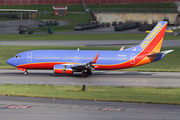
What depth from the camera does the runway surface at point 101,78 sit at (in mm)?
42375

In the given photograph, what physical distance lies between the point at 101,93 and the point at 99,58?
1187 centimetres

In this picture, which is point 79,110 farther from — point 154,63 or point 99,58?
point 154,63

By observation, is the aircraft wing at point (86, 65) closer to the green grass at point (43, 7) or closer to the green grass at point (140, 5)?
the green grass at point (43, 7)

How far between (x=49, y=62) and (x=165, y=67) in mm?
22353

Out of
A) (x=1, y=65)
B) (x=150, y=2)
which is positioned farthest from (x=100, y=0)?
(x=1, y=65)

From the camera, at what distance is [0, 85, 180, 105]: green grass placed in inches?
1291

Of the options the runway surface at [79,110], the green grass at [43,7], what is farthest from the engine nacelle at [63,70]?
the green grass at [43,7]

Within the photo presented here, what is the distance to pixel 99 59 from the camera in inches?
1841

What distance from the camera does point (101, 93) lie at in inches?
1404

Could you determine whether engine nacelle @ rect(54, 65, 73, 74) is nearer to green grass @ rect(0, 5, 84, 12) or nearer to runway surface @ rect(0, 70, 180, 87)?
runway surface @ rect(0, 70, 180, 87)

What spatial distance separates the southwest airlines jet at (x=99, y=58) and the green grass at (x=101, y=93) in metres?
7.92

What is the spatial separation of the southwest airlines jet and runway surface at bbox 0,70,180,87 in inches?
59.4

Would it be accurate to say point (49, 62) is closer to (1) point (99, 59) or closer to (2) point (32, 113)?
(1) point (99, 59)

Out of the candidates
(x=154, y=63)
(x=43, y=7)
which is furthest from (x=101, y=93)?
(x=43, y=7)
